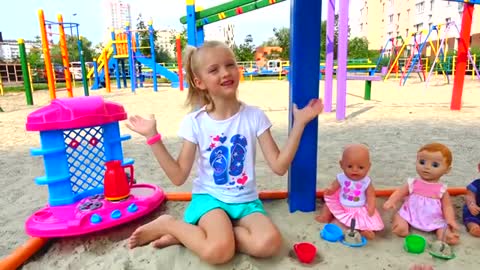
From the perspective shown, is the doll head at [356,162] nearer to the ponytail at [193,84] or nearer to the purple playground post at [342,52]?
the ponytail at [193,84]

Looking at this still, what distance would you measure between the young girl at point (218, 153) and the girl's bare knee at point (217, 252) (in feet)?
0.28

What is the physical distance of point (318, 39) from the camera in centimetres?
192

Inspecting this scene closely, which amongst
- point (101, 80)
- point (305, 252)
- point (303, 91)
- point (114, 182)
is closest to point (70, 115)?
point (114, 182)

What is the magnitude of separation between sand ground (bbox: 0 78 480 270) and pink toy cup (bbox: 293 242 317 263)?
4cm

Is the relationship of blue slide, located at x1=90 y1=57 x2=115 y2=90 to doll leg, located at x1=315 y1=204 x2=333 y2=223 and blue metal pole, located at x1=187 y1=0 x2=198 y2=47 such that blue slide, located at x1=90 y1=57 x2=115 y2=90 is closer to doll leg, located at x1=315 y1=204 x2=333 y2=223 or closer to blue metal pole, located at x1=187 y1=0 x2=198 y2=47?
blue metal pole, located at x1=187 y1=0 x2=198 y2=47

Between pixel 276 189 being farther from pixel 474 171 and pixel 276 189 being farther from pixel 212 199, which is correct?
pixel 474 171

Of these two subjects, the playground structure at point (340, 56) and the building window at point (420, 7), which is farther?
the building window at point (420, 7)

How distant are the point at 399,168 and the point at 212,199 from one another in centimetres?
179

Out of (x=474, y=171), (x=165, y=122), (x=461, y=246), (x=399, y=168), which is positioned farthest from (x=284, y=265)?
(x=165, y=122)

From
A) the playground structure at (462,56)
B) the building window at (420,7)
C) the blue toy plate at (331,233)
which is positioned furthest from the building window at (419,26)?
the blue toy plate at (331,233)

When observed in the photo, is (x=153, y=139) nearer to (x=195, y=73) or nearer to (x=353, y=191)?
(x=195, y=73)

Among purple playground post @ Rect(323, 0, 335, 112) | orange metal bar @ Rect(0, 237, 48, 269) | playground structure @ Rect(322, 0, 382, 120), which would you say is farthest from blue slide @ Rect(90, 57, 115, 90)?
orange metal bar @ Rect(0, 237, 48, 269)

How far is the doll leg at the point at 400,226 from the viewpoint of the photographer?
5.92ft

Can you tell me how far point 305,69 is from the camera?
6.28 ft
